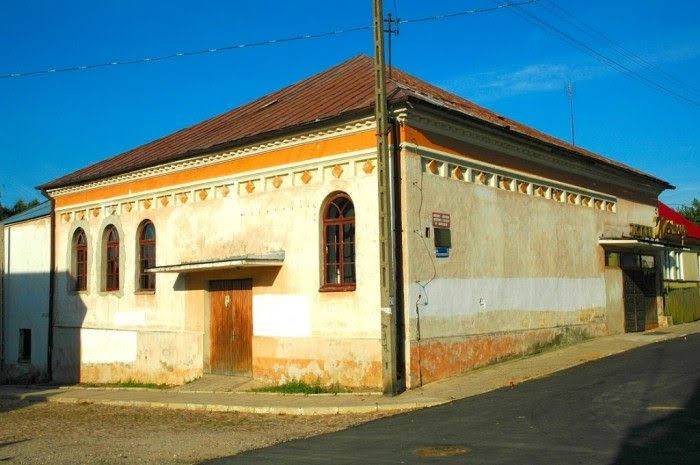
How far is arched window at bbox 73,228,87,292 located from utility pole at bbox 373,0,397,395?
39.9 feet

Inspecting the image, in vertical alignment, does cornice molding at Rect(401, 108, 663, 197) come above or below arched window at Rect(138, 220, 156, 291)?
above

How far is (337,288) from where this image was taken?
15359 millimetres

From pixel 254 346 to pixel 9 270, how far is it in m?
12.3

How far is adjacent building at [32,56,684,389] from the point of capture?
49.0 feet

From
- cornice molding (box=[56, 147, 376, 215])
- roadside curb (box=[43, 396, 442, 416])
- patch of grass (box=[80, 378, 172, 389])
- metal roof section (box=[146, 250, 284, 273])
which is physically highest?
cornice molding (box=[56, 147, 376, 215])

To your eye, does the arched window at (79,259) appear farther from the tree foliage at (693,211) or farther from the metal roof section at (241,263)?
the tree foliage at (693,211)

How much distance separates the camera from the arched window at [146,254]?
20344 millimetres

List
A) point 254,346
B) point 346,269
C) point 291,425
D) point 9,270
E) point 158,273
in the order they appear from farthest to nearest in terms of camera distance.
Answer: point 9,270, point 158,273, point 254,346, point 346,269, point 291,425

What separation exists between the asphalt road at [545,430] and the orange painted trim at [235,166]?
5681 mm

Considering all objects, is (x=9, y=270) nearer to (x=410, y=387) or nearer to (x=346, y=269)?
(x=346, y=269)

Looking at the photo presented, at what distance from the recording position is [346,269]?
51.0ft

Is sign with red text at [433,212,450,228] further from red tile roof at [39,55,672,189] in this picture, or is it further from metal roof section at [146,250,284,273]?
metal roof section at [146,250,284,273]

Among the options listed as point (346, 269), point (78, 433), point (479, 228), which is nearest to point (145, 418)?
point (78, 433)

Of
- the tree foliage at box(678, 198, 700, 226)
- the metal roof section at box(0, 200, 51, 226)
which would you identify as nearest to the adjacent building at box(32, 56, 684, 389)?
the metal roof section at box(0, 200, 51, 226)
